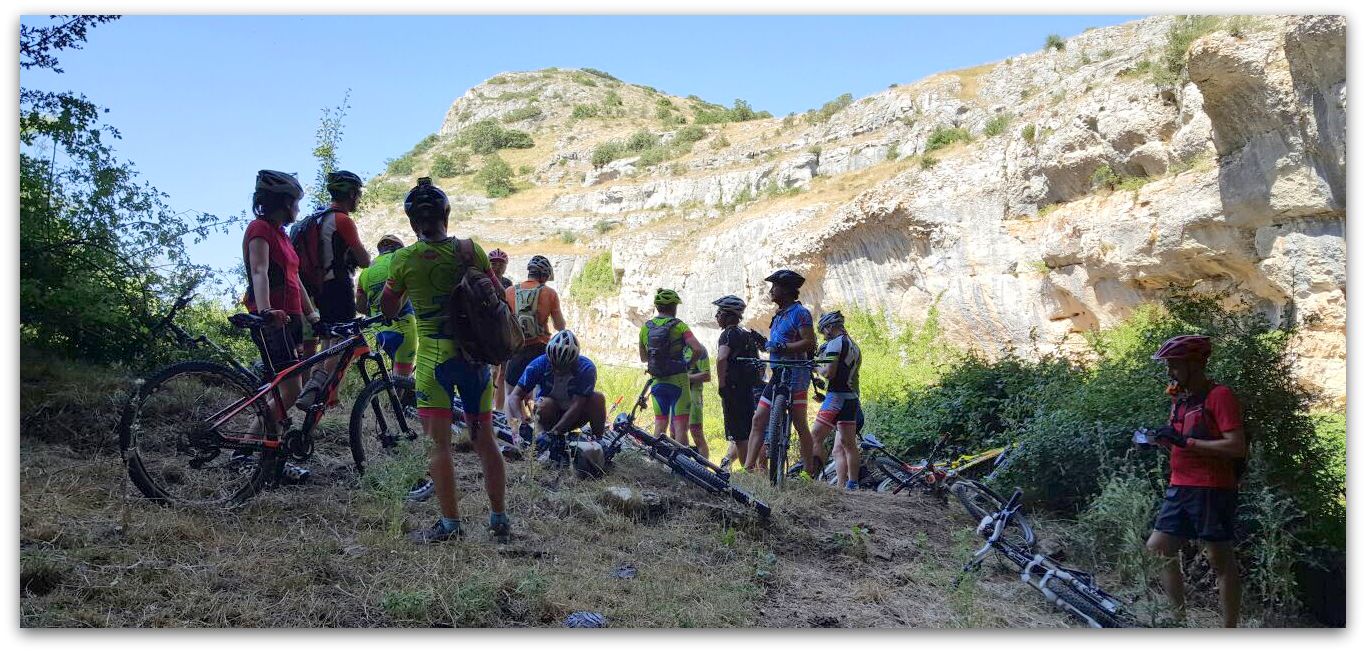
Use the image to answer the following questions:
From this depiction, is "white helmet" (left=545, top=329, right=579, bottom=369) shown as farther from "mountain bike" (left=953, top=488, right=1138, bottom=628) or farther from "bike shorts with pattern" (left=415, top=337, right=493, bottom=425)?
→ "mountain bike" (left=953, top=488, right=1138, bottom=628)

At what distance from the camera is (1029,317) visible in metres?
13.7

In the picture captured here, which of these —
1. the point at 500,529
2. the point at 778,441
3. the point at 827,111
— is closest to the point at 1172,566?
the point at 778,441

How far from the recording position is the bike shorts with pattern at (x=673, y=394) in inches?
243

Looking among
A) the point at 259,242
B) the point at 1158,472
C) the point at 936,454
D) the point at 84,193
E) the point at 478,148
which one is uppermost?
the point at 478,148

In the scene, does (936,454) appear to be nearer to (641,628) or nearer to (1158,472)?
(1158,472)

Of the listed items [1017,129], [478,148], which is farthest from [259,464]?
[1017,129]

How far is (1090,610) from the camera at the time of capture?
3.23 meters

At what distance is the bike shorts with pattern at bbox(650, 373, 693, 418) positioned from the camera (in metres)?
6.16

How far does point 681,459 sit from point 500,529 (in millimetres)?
1425

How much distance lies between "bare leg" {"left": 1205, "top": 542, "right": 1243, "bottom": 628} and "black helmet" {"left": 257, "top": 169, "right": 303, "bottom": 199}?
13.0 ft

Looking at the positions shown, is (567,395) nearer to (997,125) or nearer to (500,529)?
(500,529)

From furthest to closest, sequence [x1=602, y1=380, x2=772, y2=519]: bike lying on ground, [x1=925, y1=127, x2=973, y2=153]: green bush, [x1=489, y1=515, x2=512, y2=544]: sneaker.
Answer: [x1=925, y1=127, x2=973, y2=153]: green bush
[x1=602, y1=380, x2=772, y2=519]: bike lying on ground
[x1=489, y1=515, x2=512, y2=544]: sneaker

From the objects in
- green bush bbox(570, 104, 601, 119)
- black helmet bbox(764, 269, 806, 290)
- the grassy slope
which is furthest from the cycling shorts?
green bush bbox(570, 104, 601, 119)

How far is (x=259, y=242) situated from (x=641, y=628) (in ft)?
7.53
